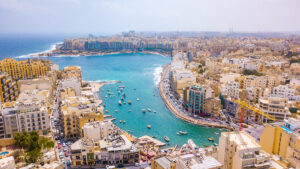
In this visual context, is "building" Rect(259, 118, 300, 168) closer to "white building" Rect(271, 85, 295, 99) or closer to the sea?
the sea

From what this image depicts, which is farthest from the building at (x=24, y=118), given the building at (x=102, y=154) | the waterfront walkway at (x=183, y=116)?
the waterfront walkway at (x=183, y=116)

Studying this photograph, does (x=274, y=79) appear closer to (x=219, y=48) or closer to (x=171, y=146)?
Answer: (x=171, y=146)

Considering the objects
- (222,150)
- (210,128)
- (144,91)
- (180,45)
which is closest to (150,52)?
(180,45)

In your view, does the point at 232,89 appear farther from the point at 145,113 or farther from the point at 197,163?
the point at 197,163

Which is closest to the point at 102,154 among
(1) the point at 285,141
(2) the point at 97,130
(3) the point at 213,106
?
(2) the point at 97,130

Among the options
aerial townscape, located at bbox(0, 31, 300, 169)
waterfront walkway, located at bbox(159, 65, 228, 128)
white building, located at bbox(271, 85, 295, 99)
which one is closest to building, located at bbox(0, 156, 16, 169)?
aerial townscape, located at bbox(0, 31, 300, 169)

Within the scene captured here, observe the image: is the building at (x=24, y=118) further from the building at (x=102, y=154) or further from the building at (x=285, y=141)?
the building at (x=285, y=141)

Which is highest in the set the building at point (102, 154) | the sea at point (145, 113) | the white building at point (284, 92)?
the white building at point (284, 92)
